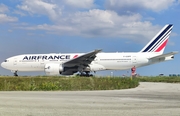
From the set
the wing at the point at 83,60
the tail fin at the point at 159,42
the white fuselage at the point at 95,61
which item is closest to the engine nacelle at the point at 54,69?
the wing at the point at 83,60

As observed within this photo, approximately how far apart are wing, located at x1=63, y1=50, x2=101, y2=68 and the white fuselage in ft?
4.55

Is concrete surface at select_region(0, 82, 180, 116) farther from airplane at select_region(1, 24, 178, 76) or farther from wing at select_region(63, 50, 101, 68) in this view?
wing at select_region(63, 50, 101, 68)

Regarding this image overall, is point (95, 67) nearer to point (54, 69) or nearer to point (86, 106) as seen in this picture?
point (54, 69)

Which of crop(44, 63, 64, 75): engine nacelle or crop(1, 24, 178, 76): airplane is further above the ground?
crop(1, 24, 178, 76): airplane

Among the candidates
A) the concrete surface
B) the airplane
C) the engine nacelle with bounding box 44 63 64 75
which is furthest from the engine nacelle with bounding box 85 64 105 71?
the concrete surface

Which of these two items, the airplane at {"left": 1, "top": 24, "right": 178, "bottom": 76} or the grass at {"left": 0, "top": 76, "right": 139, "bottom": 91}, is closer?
the grass at {"left": 0, "top": 76, "right": 139, "bottom": 91}

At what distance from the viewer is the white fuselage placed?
134 feet

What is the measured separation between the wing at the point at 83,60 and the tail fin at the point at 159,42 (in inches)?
337

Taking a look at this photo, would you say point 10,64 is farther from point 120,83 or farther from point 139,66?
point 120,83

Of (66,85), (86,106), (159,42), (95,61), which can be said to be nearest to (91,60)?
(95,61)

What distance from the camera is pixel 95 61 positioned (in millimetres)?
Answer: 41688

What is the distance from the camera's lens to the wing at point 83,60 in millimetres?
39000

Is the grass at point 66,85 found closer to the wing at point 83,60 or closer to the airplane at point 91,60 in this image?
the airplane at point 91,60

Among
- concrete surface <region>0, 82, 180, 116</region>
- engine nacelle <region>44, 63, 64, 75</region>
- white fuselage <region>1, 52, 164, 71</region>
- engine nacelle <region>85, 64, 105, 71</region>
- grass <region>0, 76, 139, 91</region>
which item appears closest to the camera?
concrete surface <region>0, 82, 180, 116</region>
